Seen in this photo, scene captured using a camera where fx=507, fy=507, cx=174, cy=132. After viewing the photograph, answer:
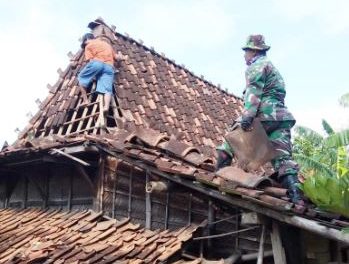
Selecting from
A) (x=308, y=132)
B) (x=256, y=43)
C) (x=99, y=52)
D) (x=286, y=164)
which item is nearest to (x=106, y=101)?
(x=99, y=52)

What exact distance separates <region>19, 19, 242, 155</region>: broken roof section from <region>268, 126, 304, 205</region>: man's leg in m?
2.82

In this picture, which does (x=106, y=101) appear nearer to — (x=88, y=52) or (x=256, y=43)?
(x=88, y=52)

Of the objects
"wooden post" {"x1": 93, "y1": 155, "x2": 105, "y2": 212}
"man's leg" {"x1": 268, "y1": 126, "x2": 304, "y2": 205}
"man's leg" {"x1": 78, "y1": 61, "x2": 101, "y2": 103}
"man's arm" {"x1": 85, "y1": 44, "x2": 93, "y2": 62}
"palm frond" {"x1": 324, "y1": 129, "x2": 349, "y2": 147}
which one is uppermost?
"man's arm" {"x1": 85, "y1": 44, "x2": 93, "y2": 62}

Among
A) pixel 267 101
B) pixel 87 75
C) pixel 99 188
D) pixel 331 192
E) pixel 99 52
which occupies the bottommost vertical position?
pixel 99 188

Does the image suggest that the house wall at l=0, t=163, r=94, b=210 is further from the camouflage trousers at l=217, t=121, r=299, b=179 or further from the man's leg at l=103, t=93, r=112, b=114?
the camouflage trousers at l=217, t=121, r=299, b=179

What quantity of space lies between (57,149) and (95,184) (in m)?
0.77

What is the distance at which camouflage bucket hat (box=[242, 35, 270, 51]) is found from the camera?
541 cm

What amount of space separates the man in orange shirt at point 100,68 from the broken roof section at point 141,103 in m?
0.20

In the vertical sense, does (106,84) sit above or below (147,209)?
above

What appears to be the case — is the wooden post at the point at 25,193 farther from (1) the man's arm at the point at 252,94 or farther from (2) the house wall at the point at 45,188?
(1) the man's arm at the point at 252,94

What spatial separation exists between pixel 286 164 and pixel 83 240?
257 cm

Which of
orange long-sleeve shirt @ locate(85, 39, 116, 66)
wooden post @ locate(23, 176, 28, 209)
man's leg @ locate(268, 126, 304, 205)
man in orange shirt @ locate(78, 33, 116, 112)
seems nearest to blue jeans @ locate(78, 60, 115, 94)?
man in orange shirt @ locate(78, 33, 116, 112)

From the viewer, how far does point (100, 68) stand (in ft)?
26.5

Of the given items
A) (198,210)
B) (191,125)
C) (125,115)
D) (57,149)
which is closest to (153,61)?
(191,125)
